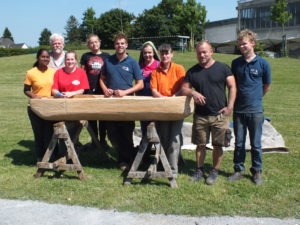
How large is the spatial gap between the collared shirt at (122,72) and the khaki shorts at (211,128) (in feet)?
3.06

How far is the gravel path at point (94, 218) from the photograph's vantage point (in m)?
3.22

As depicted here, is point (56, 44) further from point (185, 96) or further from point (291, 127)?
point (291, 127)

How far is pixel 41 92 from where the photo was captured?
185 inches

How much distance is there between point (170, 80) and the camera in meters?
4.25

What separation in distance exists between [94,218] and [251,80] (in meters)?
2.18

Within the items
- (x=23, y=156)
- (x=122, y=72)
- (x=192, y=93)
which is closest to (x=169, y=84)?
(x=192, y=93)

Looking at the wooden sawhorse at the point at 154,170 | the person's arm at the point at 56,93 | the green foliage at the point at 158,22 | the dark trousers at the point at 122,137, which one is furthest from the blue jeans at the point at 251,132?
the green foliage at the point at 158,22

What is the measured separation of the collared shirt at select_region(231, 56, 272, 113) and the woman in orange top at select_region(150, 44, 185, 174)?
65 cm

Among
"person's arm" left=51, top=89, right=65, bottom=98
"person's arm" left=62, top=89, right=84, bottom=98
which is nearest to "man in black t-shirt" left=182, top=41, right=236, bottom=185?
"person's arm" left=62, top=89, right=84, bottom=98

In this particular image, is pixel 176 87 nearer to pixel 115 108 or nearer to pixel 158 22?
pixel 115 108

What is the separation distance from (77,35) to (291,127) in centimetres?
7926

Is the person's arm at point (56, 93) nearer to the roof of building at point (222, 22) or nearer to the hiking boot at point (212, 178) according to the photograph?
the hiking boot at point (212, 178)

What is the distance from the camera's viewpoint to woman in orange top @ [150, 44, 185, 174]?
4.21m

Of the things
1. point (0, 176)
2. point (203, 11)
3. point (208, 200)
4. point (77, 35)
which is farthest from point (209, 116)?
point (77, 35)
